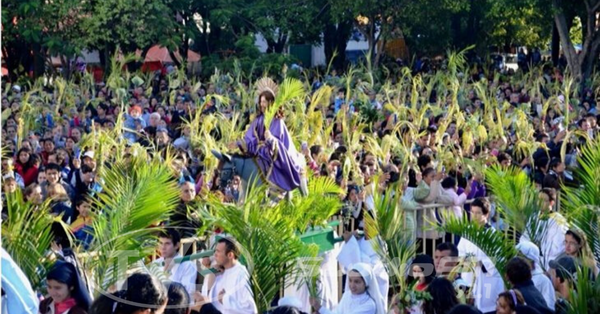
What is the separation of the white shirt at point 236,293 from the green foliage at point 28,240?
1.07m

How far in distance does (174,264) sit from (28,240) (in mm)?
1353

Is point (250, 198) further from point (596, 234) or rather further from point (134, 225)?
point (596, 234)

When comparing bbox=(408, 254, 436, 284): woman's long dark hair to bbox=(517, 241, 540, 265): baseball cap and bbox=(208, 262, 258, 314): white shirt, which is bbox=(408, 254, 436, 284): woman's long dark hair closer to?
bbox=(517, 241, 540, 265): baseball cap

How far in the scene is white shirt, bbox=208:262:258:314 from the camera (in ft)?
25.1

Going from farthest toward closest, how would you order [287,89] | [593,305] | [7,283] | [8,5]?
[8,5], [287,89], [593,305], [7,283]

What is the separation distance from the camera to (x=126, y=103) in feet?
64.6

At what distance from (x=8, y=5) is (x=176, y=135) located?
12.0 m

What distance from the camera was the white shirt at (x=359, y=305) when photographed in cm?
775

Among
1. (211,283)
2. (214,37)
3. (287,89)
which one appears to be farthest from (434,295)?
(214,37)

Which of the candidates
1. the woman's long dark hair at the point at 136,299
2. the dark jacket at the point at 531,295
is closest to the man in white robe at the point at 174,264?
the dark jacket at the point at 531,295

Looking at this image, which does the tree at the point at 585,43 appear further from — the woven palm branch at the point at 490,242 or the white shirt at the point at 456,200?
the woven palm branch at the point at 490,242

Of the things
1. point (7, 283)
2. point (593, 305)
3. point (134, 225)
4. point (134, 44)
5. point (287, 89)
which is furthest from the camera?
point (134, 44)

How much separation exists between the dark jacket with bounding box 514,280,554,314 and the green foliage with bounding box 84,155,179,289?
209 centimetres

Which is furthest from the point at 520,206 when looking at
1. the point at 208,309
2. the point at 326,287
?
the point at 208,309
